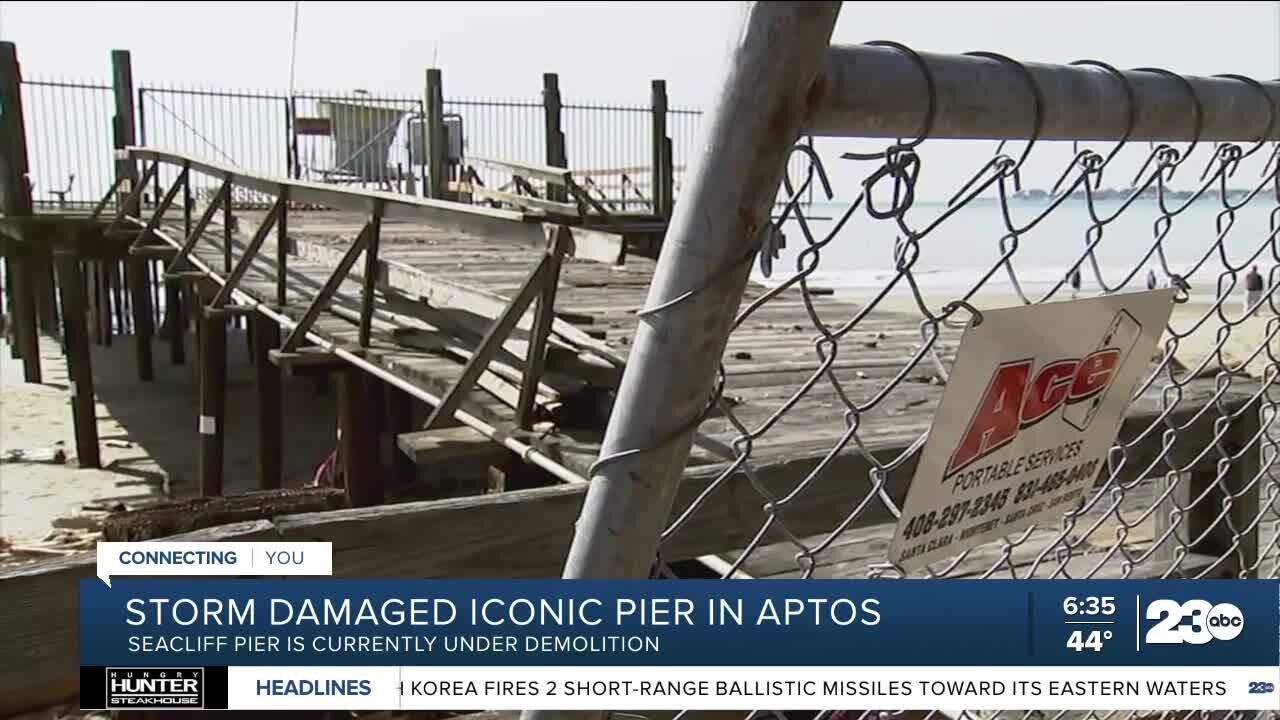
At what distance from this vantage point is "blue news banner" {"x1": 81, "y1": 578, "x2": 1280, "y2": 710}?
131 cm

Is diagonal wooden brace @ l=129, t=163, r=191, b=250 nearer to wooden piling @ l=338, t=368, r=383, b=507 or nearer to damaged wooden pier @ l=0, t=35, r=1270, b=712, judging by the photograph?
damaged wooden pier @ l=0, t=35, r=1270, b=712

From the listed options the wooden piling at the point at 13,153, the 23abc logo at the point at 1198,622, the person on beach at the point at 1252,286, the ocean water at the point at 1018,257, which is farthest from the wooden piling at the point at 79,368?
the ocean water at the point at 1018,257

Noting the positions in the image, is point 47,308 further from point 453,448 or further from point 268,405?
point 453,448

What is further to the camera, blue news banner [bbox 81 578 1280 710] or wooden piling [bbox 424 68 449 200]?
wooden piling [bbox 424 68 449 200]

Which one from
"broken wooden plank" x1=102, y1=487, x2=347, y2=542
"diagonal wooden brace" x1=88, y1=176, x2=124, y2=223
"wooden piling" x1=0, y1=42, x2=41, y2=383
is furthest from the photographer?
"wooden piling" x1=0, y1=42, x2=41, y2=383

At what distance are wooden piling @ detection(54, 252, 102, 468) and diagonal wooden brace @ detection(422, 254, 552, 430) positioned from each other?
33.5ft

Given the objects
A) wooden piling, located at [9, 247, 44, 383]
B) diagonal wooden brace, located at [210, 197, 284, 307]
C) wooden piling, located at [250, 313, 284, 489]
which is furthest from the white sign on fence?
wooden piling, located at [9, 247, 44, 383]

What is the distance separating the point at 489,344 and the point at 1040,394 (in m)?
3.47

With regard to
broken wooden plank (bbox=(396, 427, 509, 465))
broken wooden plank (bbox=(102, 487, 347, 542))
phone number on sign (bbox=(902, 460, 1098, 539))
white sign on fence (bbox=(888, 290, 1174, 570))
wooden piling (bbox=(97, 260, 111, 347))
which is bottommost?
wooden piling (bbox=(97, 260, 111, 347))

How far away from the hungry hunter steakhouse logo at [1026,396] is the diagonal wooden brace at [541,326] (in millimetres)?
2820

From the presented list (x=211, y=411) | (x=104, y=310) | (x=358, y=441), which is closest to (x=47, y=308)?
(x=104, y=310)

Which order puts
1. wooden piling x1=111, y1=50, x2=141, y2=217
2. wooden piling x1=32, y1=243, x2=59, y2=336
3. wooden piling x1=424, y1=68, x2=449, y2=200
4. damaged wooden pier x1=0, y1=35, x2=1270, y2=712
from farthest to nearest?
wooden piling x1=32, y1=243, x2=59, y2=336, wooden piling x1=424, y1=68, x2=449, y2=200, wooden piling x1=111, y1=50, x2=141, y2=217, damaged wooden pier x1=0, y1=35, x2=1270, y2=712

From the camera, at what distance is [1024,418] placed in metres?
1.40

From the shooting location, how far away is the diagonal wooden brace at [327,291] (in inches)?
246
